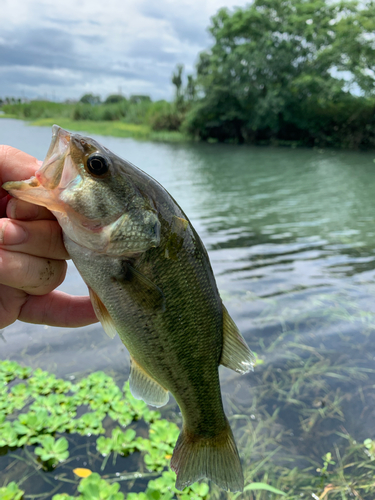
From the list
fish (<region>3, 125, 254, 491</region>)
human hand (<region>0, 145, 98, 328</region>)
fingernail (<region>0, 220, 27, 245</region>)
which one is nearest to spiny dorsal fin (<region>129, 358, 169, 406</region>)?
fish (<region>3, 125, 254, 491</region>)

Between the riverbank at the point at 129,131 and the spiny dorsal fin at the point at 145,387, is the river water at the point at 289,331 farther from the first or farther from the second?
the riverbank at the point at 129,131

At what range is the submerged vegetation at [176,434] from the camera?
2891mm

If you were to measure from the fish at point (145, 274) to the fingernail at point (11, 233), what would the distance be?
184 millimetres

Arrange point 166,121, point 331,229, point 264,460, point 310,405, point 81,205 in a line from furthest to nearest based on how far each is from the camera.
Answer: point 166,121
point 331,229
point 310,405
point 264,460
point 81,205

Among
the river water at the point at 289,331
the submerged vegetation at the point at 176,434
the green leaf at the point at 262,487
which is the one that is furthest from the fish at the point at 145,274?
the river water at the point at 289,331

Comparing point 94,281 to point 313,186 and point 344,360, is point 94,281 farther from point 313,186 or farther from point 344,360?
point 313,186

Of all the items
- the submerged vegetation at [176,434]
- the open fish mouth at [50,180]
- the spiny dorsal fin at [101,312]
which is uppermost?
the open fish mouth at [50,180]

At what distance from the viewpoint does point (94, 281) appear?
147cm

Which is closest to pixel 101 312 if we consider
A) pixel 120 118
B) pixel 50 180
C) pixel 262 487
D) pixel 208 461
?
pixel 50 180

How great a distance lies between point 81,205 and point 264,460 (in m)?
2.89

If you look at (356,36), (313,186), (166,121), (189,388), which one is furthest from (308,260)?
(166,121)

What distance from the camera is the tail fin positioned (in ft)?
5.87

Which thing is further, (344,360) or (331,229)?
(331,229)

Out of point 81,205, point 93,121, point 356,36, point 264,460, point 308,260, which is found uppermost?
point 356,36
